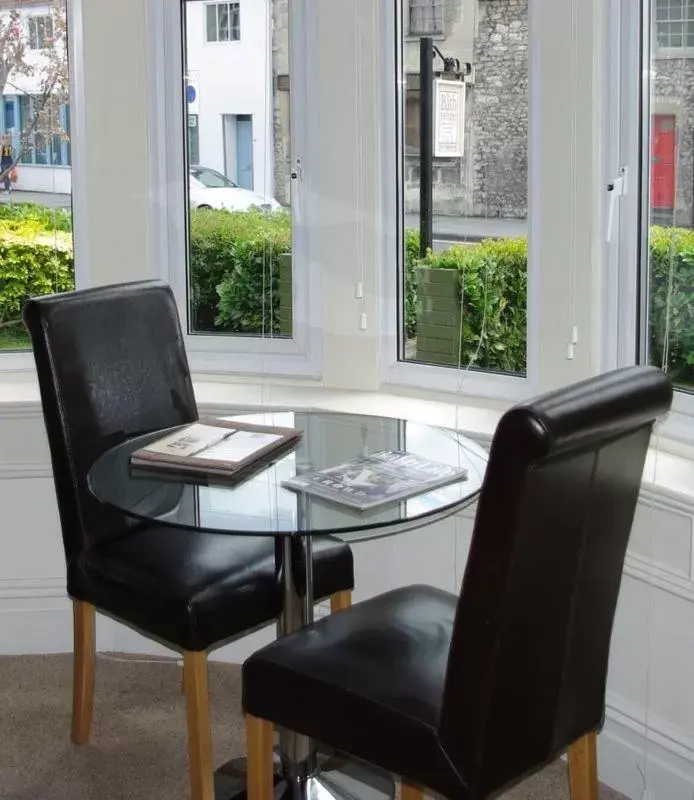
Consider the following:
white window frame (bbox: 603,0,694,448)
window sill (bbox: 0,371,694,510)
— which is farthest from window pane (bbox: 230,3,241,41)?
white window frame (bbox: 603,0,694,448)

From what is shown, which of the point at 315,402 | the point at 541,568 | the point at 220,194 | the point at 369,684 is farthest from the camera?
the point at 220,194

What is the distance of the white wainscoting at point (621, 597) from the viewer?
2.42m

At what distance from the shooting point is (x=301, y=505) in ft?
6.79

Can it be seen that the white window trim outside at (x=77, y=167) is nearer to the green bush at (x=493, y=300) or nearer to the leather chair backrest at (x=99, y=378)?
the leather chair backrest at (x=99, y=378)

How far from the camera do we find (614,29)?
8.68 feet

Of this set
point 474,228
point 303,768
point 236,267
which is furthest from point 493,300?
point 303,768

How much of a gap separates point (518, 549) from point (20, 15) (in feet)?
8.18

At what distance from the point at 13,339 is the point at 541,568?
2.32 metres

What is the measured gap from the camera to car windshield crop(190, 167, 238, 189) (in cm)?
341

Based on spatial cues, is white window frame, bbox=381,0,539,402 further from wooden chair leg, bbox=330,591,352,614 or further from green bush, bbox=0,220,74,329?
green bush, bbox=0,220,74,329

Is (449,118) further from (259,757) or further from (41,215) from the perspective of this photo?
(259,757)

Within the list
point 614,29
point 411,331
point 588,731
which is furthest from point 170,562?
point 614,29

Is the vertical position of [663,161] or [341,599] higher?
[663,161]

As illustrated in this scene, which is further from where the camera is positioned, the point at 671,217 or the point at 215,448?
the point at 671,217
